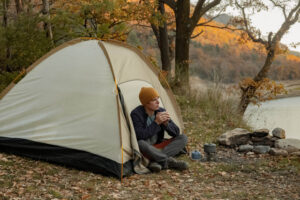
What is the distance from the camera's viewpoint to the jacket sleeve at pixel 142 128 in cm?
447

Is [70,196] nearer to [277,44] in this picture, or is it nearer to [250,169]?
[250,169]

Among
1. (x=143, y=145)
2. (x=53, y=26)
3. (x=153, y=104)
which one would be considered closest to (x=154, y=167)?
(x=143, y=145)

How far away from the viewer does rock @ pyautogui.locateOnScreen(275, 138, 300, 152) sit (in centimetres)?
545

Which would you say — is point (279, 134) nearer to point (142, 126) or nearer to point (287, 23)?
point (142, 126)

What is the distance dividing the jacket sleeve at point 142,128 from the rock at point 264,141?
238cm

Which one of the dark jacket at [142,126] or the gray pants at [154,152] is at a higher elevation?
the dark jacket at [142,126]

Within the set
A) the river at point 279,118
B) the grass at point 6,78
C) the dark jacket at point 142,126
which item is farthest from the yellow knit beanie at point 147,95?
the river at point 279,118

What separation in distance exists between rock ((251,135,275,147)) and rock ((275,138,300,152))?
0.52 feet

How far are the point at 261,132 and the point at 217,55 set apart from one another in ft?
59.5

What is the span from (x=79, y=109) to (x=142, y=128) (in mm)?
882

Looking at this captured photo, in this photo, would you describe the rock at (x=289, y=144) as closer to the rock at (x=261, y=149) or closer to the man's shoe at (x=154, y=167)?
the rock at (x=261, y=149)

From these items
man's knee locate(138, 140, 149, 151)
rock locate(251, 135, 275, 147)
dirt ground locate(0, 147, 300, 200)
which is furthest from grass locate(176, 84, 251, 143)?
man's knee locate(138, 140, 149, 151)

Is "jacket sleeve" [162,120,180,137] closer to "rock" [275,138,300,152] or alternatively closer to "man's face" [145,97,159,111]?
"man's face" [145,97,159,111]

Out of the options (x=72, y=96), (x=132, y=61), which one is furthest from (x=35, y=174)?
(x=132, y=61)
